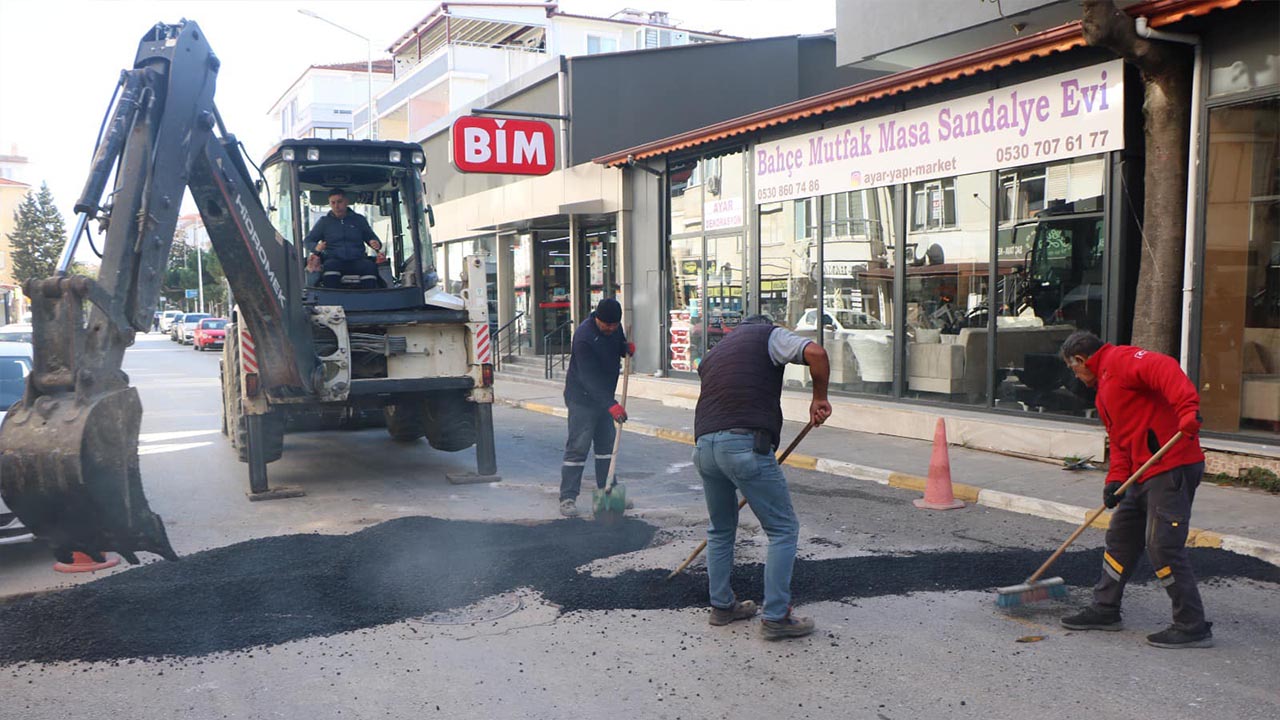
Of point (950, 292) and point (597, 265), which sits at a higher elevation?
point (597, 265)

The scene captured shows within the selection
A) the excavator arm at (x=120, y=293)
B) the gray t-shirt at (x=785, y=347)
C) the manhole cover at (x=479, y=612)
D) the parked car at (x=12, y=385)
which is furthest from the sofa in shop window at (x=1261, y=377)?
the parked car at (x=12, y=385)

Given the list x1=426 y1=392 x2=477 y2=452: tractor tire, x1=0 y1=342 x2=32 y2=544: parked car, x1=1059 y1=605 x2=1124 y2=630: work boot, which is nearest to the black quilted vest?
x1=1059 y1=605 x2=1124 y2=630: work boot

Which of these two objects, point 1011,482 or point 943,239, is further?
point 943,239

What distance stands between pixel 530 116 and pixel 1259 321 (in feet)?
42.8

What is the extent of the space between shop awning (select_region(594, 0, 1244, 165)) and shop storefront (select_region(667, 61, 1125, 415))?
47cm

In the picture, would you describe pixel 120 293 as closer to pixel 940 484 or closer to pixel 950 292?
pixel 940 484

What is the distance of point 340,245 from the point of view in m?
9.70

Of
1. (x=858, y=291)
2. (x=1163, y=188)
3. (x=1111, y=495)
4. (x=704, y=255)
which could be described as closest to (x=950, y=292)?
(x=858, y=291)

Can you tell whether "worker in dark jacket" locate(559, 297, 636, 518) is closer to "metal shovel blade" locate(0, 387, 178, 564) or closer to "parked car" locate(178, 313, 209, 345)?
"metal shovel blade" locate(0, 387, 178, 564)

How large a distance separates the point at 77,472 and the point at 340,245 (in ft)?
19.0

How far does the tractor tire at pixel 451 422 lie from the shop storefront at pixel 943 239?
9.63ft

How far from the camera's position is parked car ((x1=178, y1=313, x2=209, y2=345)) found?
44.8 metres

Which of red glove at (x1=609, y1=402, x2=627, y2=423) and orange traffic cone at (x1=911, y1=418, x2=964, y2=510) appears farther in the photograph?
orange traffic cone at (x1=911, y1=418, x2=964, y2=510)

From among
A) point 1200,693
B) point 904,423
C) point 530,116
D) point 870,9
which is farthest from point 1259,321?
point 530,116
